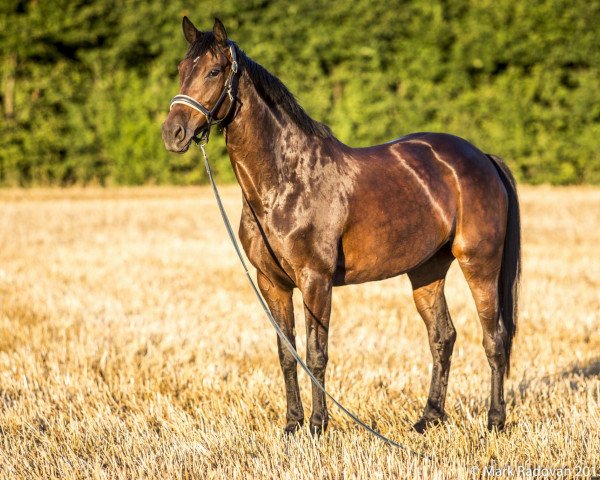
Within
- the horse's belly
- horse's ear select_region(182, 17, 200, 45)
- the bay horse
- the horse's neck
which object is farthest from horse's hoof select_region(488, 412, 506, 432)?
horse's ear select_region(182, 17, 200, 45)

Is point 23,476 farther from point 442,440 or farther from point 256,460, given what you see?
point 442,440

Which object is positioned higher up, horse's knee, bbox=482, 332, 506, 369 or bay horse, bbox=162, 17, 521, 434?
bay horse, bbox=162, 17, 521, 434

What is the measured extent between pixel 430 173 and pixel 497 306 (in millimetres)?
1034

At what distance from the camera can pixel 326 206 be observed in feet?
13.5

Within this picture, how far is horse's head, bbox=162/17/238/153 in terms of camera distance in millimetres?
3678

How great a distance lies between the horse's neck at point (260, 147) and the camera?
13.3 ft

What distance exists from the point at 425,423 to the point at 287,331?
1.09 metres

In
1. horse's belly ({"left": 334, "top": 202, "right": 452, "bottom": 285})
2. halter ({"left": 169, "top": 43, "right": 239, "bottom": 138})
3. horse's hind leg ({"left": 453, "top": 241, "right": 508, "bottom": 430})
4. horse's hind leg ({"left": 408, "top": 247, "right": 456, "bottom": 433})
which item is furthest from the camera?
horse's hind leg ({"left": 408, "top": 247, "right": 456, "bottom": 433})

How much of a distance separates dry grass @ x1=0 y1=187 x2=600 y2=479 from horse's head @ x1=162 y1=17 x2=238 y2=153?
172 centimetres

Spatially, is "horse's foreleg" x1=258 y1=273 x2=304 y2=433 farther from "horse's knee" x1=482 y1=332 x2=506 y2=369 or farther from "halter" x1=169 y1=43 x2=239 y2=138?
"horse's knee" x1=482 y1=332 x2=506 y2=369

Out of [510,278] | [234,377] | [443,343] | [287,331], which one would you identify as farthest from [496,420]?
[234,377]

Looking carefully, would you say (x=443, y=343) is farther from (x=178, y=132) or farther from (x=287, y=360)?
(x=178, y=132)

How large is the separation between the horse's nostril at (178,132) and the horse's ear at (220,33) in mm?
542

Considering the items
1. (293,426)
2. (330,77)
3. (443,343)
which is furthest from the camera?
(330,77)
